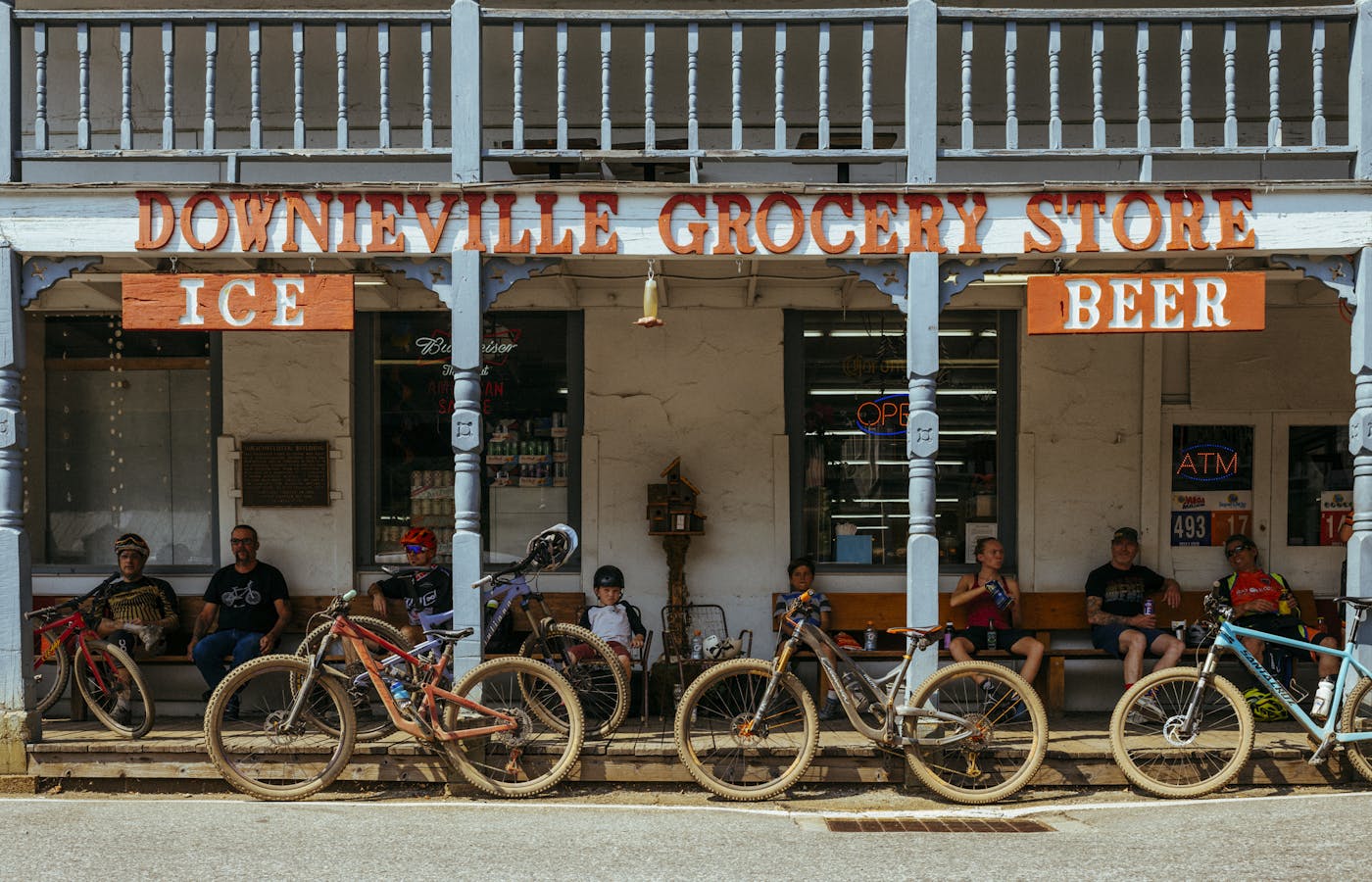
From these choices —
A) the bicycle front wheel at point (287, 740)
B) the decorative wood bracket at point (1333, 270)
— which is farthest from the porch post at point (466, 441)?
the decorative wood bracket at point (1333, 270)

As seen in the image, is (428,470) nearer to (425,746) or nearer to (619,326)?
(619,326)

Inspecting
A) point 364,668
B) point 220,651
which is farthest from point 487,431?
point 364,668

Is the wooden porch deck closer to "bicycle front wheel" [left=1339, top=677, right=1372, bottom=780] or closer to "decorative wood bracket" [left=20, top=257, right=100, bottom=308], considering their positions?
"bicycle front wheel" [left=1339, top=677, right=1372, bottom=780]

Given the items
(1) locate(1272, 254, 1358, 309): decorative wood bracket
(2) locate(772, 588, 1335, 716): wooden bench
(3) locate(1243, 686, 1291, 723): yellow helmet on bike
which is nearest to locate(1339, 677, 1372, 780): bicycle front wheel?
(3) locate(1243, 686, 1291, 723): yellow helmet on bike

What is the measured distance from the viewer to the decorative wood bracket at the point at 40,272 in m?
7.50

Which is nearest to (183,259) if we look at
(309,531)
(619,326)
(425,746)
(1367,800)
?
(309,531)

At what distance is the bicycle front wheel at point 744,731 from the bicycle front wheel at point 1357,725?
3178 mm

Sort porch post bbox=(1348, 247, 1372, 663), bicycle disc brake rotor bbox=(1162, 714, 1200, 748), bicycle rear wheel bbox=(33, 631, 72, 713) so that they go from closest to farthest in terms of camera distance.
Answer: bicycle disc brake rotor bbox=(1162, 714, 1200, 748)
porch post bbox=(1348, 247, 1372, 663)
bicycle rear wheel bbox=(33, 631, 72, 713)

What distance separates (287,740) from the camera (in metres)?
7.21

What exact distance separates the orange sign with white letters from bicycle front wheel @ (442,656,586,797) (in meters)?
3.63

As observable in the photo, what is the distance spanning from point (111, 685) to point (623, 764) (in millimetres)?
3707

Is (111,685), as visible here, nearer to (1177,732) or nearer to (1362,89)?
(1177,732)

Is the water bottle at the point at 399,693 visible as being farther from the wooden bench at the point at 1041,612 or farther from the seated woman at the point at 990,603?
the seated woman at the point at 990,603

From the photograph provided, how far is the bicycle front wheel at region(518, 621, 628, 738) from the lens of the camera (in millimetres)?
7715
